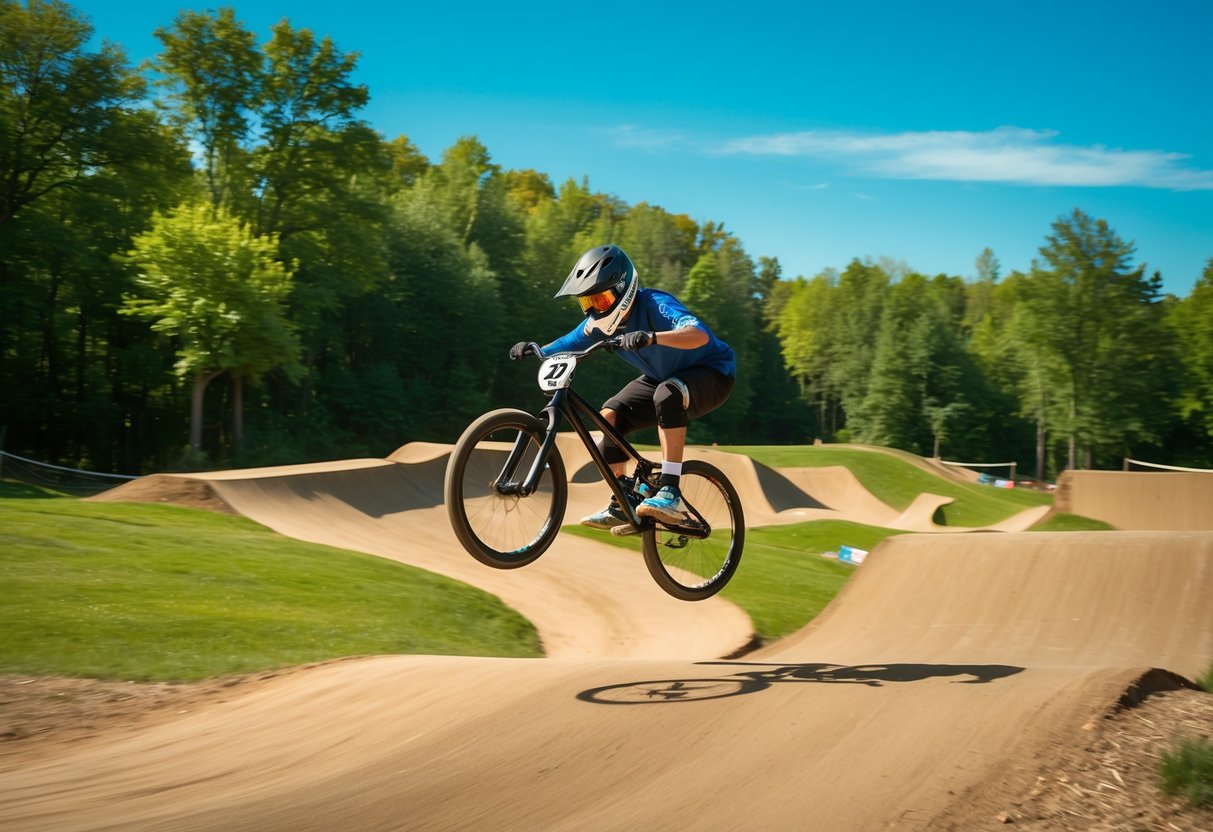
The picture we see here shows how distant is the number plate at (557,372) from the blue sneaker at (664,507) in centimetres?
121

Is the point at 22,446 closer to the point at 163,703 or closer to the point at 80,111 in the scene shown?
the point at 80,111

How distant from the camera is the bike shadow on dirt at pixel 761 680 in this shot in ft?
24.7

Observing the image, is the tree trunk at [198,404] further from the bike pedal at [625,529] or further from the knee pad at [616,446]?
the bike pedal at [625,529]

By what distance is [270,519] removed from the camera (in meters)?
21.1

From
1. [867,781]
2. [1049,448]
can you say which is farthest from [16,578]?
[1049,448]

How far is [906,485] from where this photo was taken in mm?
44062

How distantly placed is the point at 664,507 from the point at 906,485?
3895cm

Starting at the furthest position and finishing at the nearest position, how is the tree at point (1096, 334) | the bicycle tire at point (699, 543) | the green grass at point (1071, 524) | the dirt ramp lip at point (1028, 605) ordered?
the tree at point (1096, 334)
the green grass at point (1071, 524)
the dirt ramp lip at point (1028, 605)
the bicycle tire at point (699, 543)

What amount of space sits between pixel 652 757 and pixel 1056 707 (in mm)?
2716

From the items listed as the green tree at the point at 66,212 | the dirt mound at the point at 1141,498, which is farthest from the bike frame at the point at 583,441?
the green tree at the point at 66,212

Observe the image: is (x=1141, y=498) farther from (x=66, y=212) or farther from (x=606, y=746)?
(x=66, y=212)

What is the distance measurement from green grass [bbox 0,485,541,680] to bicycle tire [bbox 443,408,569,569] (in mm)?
4882

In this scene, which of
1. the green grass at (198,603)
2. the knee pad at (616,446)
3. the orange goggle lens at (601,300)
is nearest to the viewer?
the orange goggle lens at (601,300)

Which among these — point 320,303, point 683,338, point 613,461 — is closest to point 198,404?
point 320,303
